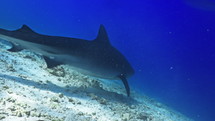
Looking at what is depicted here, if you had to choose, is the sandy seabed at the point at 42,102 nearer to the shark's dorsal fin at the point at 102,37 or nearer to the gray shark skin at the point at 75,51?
the gray shark skin at the point at 75,51

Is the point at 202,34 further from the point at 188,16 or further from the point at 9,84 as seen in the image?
the point at 9,84

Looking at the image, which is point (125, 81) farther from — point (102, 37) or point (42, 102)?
point (42, 102)

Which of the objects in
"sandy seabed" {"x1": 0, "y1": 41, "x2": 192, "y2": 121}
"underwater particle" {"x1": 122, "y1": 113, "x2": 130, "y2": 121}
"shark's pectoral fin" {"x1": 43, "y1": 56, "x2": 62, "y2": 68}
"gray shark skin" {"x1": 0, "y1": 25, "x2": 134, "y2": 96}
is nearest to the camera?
"sandy seabed" {"x1": 0, "y1": 41, "x2": 192, "y2": 121}

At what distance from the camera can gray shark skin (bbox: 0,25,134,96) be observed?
568 cm

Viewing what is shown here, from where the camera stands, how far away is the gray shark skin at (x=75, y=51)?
5.68 meters

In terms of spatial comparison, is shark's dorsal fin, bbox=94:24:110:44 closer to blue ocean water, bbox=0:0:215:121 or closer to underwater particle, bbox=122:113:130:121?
underwater particle, bbox=122:113:130:121

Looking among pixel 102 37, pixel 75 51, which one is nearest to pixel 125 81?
pixel 102 37

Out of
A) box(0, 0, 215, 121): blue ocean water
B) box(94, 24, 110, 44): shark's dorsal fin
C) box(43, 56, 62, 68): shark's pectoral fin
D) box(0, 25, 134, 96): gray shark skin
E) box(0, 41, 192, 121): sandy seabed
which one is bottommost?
box(0, 41, 192, 121): sandy seabed

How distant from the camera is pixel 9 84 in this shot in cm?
473

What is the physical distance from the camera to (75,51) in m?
6.38

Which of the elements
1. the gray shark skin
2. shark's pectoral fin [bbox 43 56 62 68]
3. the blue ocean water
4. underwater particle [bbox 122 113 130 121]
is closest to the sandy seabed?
underwater particle [bbox 122 113 130 121]

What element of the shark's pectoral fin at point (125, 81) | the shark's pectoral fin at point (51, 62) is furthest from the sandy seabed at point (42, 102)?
the shark's pectoral fin at point (125, 81)

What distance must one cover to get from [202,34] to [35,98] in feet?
285

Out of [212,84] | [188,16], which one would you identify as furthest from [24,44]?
[188,16]
